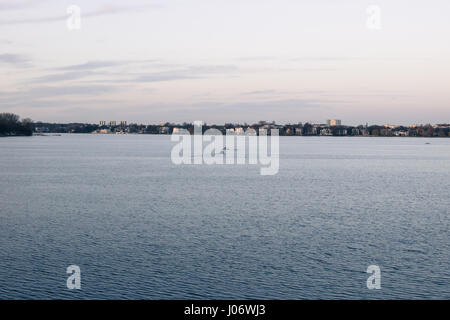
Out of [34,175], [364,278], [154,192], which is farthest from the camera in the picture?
[34,175]

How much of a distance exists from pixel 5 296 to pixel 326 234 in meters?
15.6

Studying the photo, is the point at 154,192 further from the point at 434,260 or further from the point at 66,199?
the point at 434,260

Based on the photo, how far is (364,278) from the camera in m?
19.8

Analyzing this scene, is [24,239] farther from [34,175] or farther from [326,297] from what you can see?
[34,175]
